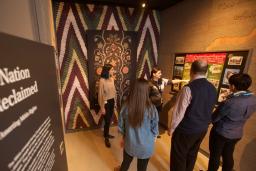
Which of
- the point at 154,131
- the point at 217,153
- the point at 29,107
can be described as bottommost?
the point at 217,153

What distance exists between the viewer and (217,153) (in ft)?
6.00

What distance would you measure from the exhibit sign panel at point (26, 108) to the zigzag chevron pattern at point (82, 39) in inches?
91.8

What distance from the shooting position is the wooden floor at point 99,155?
2.28 m

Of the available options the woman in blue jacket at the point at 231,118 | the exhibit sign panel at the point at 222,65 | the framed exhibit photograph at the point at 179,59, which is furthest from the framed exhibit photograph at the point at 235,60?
the framed exhibit photograph at the point at 179,59

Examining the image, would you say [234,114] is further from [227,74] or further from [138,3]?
[138,3]

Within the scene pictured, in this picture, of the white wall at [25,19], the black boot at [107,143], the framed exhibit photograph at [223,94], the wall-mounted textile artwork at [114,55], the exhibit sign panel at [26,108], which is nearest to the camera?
the exhibit sign panel at [26,108]

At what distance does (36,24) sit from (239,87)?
188 cm

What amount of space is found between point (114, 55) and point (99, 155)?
6.31 feet

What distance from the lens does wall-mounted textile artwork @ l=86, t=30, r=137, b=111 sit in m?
3.09

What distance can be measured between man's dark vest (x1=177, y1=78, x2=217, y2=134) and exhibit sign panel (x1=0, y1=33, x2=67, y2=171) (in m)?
1.31

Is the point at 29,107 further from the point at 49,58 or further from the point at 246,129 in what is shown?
the point at 246,129

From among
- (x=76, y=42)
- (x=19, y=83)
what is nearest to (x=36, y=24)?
(x=19, y=83)

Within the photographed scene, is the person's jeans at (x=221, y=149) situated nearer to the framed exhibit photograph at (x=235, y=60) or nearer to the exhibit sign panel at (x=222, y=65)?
the exhibit sign panel at (x=222, y=65)

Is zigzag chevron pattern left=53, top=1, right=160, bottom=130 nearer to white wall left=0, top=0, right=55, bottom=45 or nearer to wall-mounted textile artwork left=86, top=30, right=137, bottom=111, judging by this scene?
wall-mounted textile artwork left=86, top=30, right=137, bottom=111
